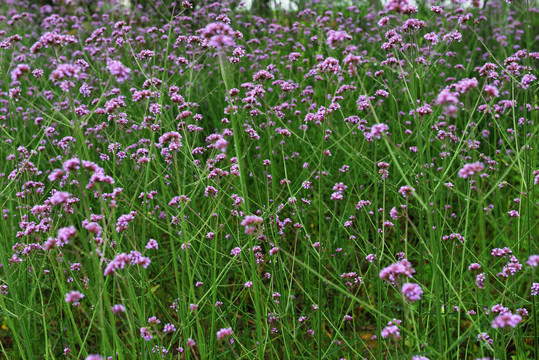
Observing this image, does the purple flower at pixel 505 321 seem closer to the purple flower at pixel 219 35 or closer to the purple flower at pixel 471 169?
the purple flower at pixel 471 169

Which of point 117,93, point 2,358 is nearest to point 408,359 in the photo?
point 2,358

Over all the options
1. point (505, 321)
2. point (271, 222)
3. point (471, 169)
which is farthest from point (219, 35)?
point (505, 321)

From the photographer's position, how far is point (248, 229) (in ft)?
5.69

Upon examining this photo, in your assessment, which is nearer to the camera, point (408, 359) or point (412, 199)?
point (408, 359)

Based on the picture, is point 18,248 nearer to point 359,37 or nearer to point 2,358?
point 2,358

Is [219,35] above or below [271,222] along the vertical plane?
above

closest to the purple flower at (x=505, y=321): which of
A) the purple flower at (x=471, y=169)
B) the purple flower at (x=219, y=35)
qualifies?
the purple flower at (x=471, y=169)

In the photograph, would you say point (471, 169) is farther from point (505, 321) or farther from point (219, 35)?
point (219, 35)

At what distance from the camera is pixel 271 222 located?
8.32 ft

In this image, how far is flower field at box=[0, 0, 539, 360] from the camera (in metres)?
1.89

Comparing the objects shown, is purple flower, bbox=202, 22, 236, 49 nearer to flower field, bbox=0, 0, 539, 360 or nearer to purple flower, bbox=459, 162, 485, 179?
flower field, bbox=0, 0, 539, 360

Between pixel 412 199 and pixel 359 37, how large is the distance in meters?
4.62

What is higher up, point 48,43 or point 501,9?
point 48,43

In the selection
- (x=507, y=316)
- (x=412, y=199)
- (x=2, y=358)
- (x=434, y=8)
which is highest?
(x=434, y=8)
